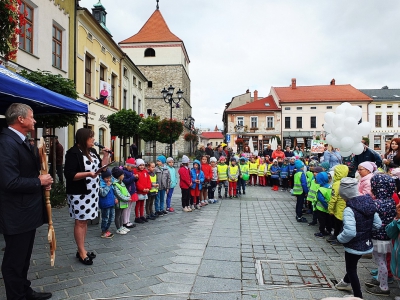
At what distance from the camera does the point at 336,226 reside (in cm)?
555

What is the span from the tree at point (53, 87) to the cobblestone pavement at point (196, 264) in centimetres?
293

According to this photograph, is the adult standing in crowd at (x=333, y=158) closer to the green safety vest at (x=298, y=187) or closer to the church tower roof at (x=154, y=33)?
the green safety vest at (x=298, y=187)

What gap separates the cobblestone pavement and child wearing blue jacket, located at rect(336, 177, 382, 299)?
0.39 metres

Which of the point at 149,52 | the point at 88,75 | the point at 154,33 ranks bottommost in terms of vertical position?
the point at 88,75

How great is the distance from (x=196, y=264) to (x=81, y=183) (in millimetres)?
2009

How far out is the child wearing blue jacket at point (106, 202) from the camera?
18.2 ft

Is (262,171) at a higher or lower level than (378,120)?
lower

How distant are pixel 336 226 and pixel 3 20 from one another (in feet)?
21.0

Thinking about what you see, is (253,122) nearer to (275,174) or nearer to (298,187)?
(275,174)

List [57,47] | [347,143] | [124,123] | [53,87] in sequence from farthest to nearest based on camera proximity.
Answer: [124,123]
[57,47]
[53,87]
[347,143]

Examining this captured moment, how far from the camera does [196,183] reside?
8625 millimetres

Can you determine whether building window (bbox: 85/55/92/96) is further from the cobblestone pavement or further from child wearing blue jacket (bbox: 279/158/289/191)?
the cobblestone pavement

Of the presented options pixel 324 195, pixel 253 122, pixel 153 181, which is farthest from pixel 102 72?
pixel 253 122

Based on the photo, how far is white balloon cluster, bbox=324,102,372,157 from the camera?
6684mm
